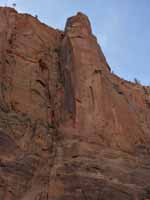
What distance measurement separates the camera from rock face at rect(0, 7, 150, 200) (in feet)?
86.9

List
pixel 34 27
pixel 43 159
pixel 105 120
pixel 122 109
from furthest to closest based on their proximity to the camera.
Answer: pixel 34 27 < pixel 122 109 < pixel 105 120 < pixel 43 159

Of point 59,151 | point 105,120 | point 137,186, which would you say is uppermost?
point 105,120

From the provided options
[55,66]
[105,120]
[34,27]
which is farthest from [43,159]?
[34,27]

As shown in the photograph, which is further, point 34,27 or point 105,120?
point 34,27

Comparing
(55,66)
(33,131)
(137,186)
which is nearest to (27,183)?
(33,131)

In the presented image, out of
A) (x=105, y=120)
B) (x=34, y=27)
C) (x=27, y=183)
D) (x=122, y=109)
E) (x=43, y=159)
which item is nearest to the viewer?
(x=27, y=183)

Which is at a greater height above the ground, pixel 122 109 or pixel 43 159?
pixel 122 109

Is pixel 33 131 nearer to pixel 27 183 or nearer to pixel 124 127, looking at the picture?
pixel 27 183

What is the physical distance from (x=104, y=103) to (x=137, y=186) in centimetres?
669

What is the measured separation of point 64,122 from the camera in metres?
30.9

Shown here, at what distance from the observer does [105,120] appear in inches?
1222

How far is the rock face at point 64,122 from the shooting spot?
2648 centimetres

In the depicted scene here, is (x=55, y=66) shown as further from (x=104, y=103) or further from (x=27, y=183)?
(x=27, y=183)

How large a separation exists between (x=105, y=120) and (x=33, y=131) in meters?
4.43
